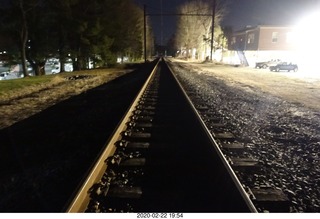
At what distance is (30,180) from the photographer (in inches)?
187

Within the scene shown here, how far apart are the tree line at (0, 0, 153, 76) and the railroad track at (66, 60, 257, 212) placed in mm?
→ 28498

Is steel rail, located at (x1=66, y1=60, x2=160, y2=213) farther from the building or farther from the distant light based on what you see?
the building

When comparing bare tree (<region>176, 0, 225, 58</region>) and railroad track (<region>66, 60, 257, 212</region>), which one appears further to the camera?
bare tree (<region>176, 0, 225, 58</region>)

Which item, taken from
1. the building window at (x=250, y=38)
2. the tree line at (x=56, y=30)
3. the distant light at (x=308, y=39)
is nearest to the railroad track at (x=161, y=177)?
the tree line at (x=56, y=30)

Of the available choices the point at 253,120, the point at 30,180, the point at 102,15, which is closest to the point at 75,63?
the point at 102,15

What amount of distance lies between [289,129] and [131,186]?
224 inches

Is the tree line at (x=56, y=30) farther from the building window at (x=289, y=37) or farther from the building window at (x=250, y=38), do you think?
the building window at (x=289, y=37)

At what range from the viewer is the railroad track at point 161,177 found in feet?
12.6

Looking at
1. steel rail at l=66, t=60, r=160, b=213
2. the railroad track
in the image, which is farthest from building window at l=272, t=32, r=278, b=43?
steel rail at l=66, t=60, r=160, b=213

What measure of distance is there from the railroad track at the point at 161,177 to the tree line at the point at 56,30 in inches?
1122

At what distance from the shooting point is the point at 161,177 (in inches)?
184

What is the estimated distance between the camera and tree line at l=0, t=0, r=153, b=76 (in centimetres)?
3122

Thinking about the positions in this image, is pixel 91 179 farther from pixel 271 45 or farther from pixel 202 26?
pixel 202 26

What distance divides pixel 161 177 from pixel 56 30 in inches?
1390
